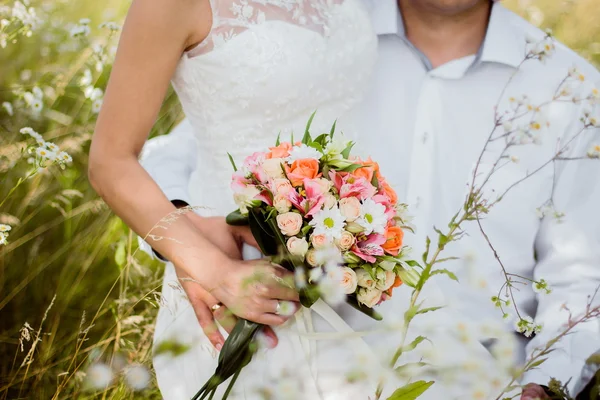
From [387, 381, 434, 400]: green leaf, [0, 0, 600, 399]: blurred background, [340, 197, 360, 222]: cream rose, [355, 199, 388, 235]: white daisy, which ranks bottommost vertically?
[0, 0, 600, 399]: blurred background

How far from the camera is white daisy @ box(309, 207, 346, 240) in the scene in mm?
1446

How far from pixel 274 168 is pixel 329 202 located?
16 centimetres

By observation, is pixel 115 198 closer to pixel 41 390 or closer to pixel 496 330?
pixel 41 390

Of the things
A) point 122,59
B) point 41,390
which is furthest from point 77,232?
point 122,59

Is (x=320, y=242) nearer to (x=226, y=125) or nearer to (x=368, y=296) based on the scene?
(x=368, y=296)

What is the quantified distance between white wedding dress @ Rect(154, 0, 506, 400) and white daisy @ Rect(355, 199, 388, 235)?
1.09 ft

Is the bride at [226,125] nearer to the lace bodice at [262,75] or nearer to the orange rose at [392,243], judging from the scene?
the lace bodice at [262,75]

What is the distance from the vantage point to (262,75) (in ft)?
6.45

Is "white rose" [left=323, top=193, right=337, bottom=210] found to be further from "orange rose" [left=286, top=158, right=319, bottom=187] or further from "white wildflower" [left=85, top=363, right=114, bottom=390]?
"white wildflower" [left=85, top=363, right=114, bottom=390]

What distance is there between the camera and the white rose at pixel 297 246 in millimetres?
1459

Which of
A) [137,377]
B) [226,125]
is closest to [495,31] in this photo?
[226,125]

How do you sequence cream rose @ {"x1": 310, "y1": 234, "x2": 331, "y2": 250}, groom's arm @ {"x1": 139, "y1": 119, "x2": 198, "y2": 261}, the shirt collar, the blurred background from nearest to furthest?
1. cream rose @ {"x1": 310, "y1": 234, "x2": 331, "y2": 250}
2. groom's arm @ {"x1": 139, "y1": 119, "x2": 198, "y2": 261}
3. the shirt collar
4. the blurred background

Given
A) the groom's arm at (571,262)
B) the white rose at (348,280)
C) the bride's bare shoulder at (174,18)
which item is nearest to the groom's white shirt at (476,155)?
the groom's arm at (571,262)

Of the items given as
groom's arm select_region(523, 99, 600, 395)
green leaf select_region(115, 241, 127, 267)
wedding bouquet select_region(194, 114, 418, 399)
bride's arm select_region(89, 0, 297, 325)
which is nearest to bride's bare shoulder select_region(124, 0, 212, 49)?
bride's arm select_region(89, 0, 297, 325)
